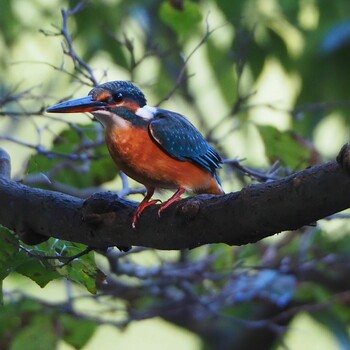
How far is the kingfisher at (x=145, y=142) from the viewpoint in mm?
2305

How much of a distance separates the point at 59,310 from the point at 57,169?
49 centimetres

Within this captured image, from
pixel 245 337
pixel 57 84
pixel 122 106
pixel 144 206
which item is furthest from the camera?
pixel 245 337

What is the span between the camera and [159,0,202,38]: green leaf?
305cm

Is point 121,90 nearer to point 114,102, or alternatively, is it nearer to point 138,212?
point 114,102

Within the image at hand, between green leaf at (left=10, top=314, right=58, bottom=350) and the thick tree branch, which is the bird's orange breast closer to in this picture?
the thick tree branch

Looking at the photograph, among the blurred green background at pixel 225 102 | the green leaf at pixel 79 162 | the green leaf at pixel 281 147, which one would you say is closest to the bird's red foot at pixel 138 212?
the blurred green background at pixel 225 102

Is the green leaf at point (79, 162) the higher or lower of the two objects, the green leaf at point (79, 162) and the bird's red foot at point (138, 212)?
the higher

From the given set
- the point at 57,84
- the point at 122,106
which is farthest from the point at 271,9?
the point at 122,106

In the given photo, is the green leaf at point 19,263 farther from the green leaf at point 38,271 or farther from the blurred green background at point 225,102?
the blurred green background at point 225,102

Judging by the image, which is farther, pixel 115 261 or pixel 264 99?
pixel 264 99

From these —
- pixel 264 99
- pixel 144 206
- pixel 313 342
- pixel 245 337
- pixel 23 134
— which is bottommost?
pixel 144 206

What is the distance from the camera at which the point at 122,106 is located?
2348mm

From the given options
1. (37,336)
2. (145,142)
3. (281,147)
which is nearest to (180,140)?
(145,142)

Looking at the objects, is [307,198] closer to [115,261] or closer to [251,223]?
[251,223]
